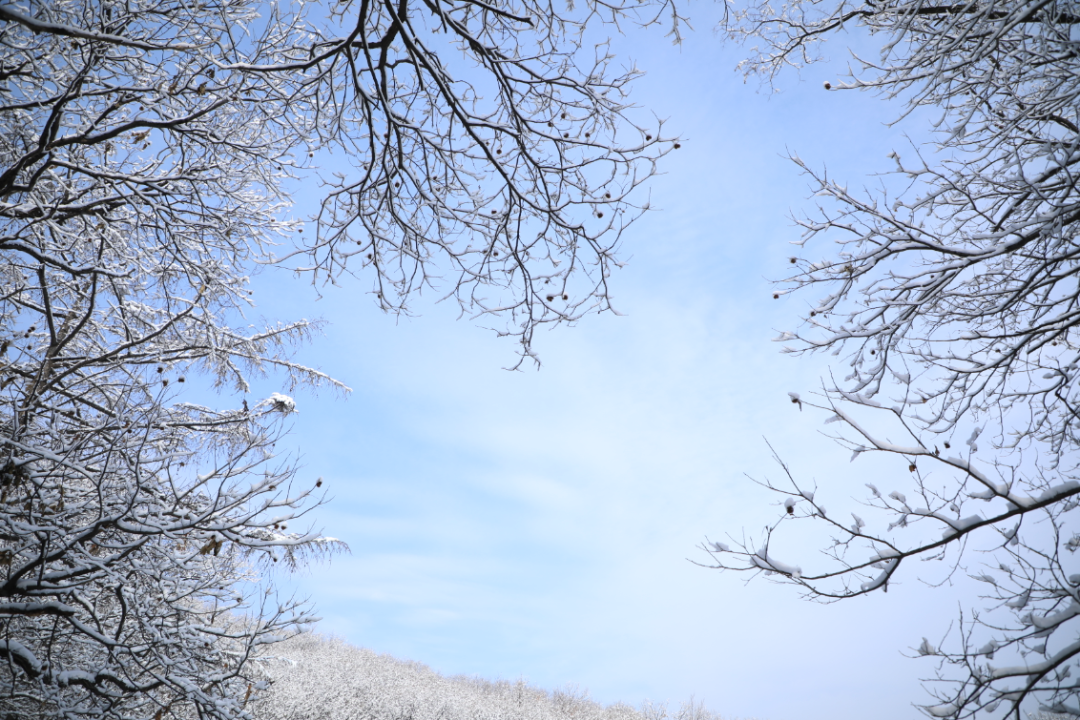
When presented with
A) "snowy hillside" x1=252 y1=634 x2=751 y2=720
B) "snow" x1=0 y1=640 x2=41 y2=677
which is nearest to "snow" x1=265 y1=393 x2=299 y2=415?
"snowy hillside" x1=252 y1=634 x2=751 y2=720

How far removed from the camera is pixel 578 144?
17.0ft

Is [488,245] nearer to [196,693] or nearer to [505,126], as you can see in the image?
[505,126]

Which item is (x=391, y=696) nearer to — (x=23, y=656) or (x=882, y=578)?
(x=23, y=656)

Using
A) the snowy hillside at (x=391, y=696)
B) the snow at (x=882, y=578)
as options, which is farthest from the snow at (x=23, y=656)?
the snow at (x=882, y=578)

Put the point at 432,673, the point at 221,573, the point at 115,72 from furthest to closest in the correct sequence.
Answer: the point at 432,673
the point at 115,72
the point at 221,573

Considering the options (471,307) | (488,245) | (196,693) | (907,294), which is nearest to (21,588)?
(196,693)

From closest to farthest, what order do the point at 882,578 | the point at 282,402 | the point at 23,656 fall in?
1. the point at 882,578
2. the point at 23,656
3. the point at 282,402

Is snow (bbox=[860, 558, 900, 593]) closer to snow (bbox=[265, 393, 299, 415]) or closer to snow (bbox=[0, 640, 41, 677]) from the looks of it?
snow (bbox=[0, 640, 41, 677])

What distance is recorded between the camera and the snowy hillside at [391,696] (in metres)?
9.39

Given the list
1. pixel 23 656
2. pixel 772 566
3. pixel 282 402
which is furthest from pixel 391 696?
pixel 772 566

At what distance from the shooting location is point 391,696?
1027cm

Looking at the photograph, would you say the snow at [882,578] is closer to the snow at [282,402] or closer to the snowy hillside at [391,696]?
the snowy hillside at [391,696]

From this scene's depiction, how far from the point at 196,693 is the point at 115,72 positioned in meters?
5.39

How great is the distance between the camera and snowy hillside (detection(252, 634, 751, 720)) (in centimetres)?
939
